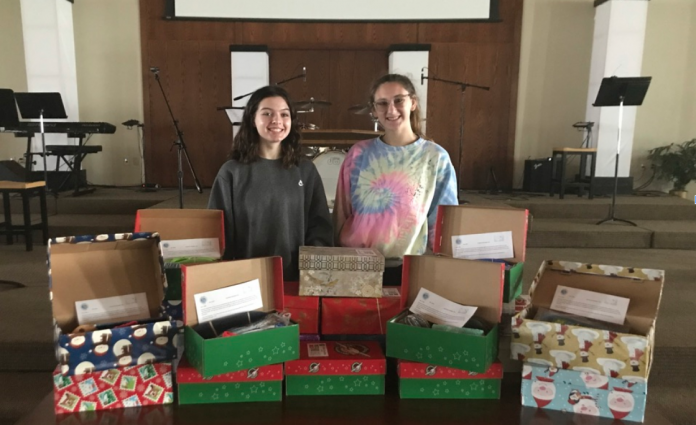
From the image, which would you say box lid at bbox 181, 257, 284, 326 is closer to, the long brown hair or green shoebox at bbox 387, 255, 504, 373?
green shoebox at bbox 387, 255, 504, 373

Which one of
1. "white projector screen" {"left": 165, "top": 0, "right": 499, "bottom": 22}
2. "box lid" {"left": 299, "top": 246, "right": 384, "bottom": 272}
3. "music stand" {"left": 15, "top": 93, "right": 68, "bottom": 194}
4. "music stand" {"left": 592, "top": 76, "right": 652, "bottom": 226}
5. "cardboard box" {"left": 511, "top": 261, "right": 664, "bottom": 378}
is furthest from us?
"white projector screen" {"left": 165, "top": 0, "right": 499, "bottom": 22}

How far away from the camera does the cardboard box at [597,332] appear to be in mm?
877

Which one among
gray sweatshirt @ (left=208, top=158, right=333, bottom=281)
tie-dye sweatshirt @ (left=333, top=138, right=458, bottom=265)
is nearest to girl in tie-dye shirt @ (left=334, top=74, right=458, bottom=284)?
tie-dye sweatshirt @ (left=333, top=138, right=458, bottom=265)

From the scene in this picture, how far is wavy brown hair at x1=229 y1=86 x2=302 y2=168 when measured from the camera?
1496 mm

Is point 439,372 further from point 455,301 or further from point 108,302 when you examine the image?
point 108,302

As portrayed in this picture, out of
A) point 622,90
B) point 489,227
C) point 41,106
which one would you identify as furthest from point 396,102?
point 41,106

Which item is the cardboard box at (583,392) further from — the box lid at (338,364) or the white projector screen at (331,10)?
the white projector screen at (331,10)

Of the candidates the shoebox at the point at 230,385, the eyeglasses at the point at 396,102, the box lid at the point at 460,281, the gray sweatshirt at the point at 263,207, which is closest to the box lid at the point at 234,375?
the shoebox at the point at 230,385

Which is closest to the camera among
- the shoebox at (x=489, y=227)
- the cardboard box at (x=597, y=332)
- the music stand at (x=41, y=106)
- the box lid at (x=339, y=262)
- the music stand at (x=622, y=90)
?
the cardboard box at (x=597, y=332)

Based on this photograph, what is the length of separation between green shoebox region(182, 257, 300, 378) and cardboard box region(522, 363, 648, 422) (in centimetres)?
47

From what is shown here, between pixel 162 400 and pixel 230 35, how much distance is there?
5.88m

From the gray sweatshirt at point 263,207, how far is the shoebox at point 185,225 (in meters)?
0.13

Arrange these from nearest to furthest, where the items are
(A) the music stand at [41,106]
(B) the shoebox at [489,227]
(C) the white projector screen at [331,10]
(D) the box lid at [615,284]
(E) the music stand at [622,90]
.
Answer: (D) the box lid at [615,284], (B) the shoebox at [489,227], (E) the music stand at [622,90], (A) the music stand at [41,106], (C) the white projector screen at [331,10]

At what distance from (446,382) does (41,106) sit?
5.10 meters
